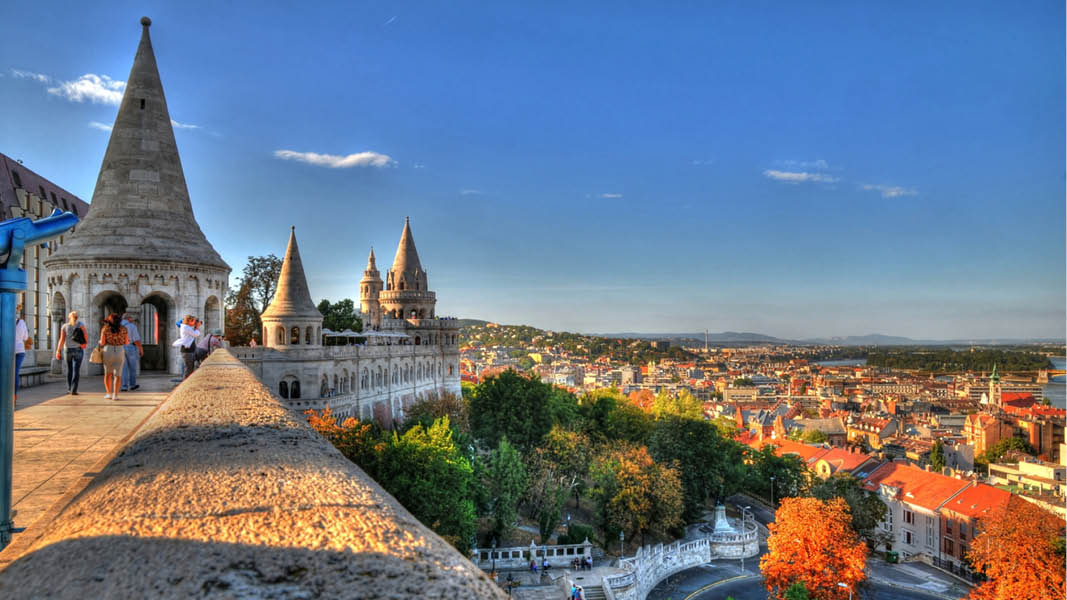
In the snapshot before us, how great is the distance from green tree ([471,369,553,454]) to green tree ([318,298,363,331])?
12523 millimetres

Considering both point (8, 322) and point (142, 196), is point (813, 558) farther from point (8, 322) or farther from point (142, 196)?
point (8, 322)

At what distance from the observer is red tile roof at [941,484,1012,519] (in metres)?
44.0

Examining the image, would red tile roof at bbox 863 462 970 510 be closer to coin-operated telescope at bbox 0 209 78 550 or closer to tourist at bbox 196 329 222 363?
tourist at bbox 196 329 222 363

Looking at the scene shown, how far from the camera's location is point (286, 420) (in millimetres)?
4730

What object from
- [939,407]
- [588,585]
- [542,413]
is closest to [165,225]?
[588,585]

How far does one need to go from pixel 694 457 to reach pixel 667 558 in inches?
404

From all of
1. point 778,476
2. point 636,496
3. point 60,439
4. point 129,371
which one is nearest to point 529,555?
point 636,496

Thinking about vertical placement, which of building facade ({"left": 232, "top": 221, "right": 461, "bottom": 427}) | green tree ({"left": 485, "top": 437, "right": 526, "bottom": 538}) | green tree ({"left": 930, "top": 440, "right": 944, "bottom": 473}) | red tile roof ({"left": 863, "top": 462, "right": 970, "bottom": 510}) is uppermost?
building facade ({"left": 232, "top": 221, "right": 461, "bottom": 427})

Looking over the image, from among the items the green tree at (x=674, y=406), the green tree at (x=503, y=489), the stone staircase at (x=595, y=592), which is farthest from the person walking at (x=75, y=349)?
the green tree at (x=674, y=406)

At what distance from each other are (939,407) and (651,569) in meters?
157

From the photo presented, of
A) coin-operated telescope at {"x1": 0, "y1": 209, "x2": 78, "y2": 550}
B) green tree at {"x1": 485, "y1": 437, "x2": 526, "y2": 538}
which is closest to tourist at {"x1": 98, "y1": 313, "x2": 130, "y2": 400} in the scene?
coin-operated telescope at {"x1": 0, "y1": 209, "x2": 78, "y2": 550}

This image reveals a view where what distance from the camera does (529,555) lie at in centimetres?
3172

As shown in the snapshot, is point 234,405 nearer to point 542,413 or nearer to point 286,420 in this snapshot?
point 286,420

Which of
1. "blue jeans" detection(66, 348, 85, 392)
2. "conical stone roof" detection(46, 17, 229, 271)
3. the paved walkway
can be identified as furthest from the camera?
"conical stone roof" detection(46, 17, 229, 271)
